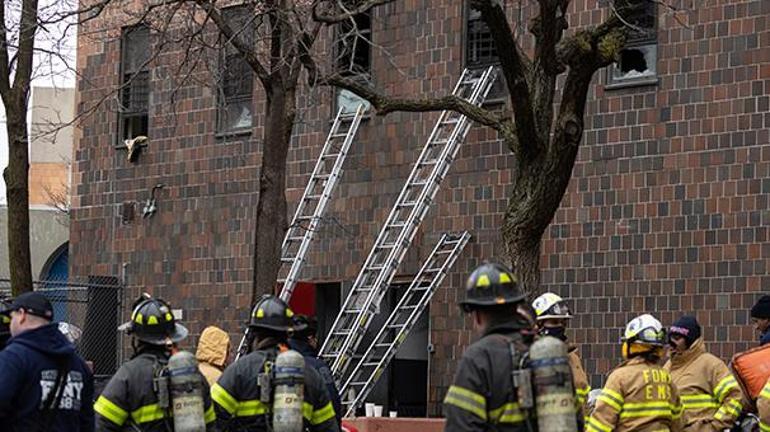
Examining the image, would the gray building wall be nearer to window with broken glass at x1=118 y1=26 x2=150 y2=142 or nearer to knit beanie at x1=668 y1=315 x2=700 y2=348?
window with broken glass at x1=118 y1=26 x2=150 y2=142

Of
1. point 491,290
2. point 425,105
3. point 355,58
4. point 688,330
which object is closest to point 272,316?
point 491,290

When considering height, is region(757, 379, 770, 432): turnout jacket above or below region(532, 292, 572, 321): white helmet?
below

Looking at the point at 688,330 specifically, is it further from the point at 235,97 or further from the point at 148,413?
the point at 235,97

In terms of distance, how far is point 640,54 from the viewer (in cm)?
2036

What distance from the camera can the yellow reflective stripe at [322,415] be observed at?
37.6 ft

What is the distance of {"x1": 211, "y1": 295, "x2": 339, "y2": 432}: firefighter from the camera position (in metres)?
11.1

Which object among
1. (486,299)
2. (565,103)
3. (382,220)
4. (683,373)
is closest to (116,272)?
(382,220)

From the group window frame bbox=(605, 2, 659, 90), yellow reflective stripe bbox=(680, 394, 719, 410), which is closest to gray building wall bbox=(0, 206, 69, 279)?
window frame bbox=(605, 2, 659, 90)

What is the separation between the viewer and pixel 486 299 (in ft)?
28.6

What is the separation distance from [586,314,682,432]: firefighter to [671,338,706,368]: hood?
2.00 meters

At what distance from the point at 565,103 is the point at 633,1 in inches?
146

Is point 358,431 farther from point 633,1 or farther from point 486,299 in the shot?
point 486,299

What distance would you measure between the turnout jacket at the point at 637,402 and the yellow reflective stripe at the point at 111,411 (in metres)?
3.37

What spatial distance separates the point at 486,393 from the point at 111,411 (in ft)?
10.2
